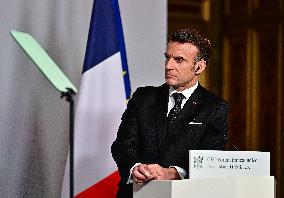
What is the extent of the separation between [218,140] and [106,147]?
786 mm

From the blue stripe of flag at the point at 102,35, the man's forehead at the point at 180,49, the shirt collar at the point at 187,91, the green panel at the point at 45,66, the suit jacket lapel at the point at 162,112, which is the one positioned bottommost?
the suit jacket lapel at the point at 162,112

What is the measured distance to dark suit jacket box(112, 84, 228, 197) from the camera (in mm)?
2551

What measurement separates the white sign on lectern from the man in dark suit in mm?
360

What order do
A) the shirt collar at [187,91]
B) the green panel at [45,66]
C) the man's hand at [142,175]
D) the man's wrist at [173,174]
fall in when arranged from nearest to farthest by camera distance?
the green panel at [45,66], the man's hand at [142,175], the man's wrist at [173,174], the shirt collar at [187,91]

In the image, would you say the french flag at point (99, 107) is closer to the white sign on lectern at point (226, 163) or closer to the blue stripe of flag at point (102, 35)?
the blue stripe of flag at point (102, 35)

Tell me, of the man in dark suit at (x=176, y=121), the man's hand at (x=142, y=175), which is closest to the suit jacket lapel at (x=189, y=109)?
the man in dark suit at (x=176, y=121)

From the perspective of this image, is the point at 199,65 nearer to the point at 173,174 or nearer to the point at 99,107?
the point at 173,174

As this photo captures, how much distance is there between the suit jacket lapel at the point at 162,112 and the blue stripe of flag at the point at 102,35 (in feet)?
1.91

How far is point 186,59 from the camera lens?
8.50 feet

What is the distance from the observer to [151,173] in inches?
91.5

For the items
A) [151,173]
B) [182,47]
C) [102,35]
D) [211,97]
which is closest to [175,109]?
[211,97]

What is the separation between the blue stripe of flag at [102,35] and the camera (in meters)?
3.20

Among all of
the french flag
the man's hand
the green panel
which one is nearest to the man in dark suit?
the man's hand

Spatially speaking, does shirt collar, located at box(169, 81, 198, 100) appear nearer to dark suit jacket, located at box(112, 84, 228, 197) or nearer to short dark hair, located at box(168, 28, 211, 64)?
dark suit jacket, located at box(112, 84, 228, 197)
